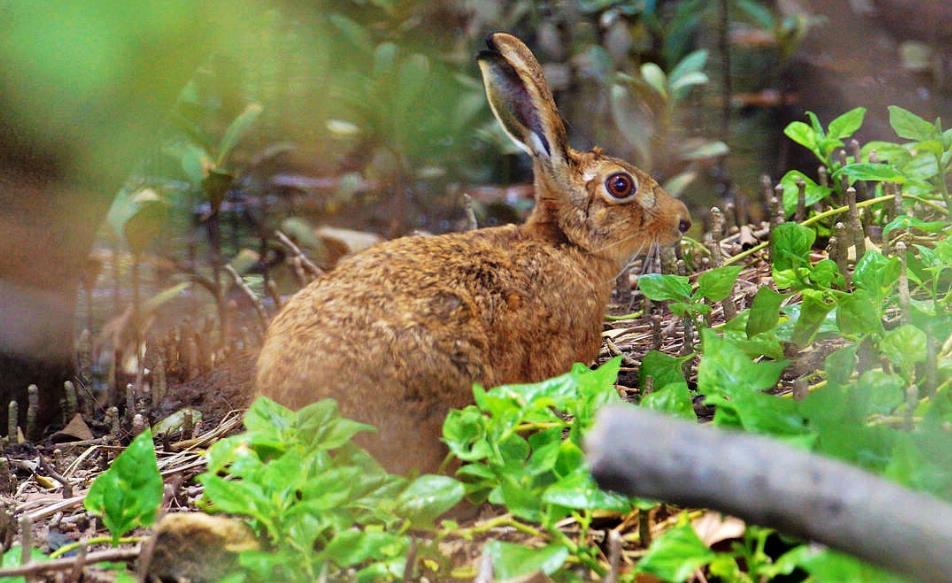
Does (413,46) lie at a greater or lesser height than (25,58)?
lesser

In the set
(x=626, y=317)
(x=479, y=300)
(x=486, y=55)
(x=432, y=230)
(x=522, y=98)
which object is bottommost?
(x=432, y=230)

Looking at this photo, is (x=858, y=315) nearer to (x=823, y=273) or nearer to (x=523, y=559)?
(x=823, y=273)

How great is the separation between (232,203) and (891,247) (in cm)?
467

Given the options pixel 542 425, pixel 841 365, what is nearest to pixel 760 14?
pixel 841 365

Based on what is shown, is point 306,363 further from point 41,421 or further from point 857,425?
point 41,421

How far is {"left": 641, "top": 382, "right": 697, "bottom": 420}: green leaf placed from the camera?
115 inches

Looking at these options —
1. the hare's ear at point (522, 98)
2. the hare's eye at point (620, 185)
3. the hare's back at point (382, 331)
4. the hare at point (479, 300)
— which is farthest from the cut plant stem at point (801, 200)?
the hare's back at point (382, 331)

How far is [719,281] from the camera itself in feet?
11.3

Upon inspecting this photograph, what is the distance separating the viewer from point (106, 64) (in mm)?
1670

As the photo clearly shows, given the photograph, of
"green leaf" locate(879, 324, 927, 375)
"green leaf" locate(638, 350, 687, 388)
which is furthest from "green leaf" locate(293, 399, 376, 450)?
"green leaf" locate(879, 324, 927, 375)

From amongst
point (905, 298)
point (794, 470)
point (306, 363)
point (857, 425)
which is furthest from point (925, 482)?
point (306, 363)

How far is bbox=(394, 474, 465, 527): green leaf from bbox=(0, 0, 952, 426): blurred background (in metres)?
1.66

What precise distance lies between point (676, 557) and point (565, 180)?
2.23m

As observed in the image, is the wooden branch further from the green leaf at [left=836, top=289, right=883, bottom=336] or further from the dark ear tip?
the dark ear tip
